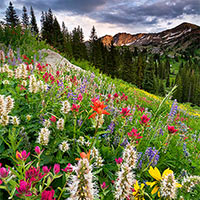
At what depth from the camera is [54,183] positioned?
2021 mm

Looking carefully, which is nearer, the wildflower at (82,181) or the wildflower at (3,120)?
the wildflower at (82,181)

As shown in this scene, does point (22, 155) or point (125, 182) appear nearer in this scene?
point (125, 182)

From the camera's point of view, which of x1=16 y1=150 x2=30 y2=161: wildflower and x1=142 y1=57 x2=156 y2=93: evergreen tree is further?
x1=142 y1=57 x2=156 y2=93: evergreen tree

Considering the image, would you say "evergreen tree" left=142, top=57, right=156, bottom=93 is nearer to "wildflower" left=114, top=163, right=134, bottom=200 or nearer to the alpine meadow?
A: the alpine meadow

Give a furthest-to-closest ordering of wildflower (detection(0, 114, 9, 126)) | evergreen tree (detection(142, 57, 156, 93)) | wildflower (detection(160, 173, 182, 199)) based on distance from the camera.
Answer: evergreen tree (detection(142, 57, 156, 93))
wildflower (detection(0, 114, 9, 126))
wildflower (detection(160, 173, 182, 199))

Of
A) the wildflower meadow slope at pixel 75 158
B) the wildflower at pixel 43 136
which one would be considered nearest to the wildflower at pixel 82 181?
the wildflower meadow slope at pixel 75 158

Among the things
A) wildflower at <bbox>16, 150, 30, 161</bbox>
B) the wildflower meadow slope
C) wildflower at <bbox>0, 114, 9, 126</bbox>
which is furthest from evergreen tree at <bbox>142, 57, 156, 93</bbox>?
A: wildflower at <bbox>16, 150, 30, 161</bbox>

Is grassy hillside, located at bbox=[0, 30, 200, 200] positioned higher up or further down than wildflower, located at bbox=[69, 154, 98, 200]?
further down

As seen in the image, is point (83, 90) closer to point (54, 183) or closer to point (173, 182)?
point (54, 183)

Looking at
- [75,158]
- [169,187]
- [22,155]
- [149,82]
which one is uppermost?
[22,155]

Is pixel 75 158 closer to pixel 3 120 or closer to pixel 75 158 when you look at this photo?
pixel 75 158

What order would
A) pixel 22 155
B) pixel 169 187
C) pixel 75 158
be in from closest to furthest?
pixel 169 187
pixel 22 155
pixel 75 158

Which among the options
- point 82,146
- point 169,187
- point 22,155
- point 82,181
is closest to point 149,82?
point 82,146

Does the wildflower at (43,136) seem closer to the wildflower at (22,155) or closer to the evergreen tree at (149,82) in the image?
the wildflower at (22,155)
